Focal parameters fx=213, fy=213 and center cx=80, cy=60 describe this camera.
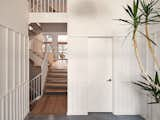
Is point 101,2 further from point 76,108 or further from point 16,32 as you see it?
point 76,108

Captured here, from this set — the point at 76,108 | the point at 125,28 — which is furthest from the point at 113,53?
the point at 76,108

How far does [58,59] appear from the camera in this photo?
1434 cm

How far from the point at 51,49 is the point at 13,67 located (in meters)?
10.5

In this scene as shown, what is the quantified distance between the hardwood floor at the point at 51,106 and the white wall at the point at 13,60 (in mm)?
748

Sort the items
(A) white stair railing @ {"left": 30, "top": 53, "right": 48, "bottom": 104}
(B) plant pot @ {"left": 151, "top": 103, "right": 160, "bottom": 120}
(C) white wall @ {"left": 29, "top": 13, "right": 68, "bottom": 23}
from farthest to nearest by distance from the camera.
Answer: (A) white stair railing @ {"left": 30, "top": 53, "right": 48, "bottom": 104} → (C) white wall @ {"left": 29, "top": 13, "right": 68, "bottom": 23} → (B) plant pot @ {"left": 151, "top": 103, "right": 160, "bottom": 120}

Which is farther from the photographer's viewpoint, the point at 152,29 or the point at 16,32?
the point at 152,29

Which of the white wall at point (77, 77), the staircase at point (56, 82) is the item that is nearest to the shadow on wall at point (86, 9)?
the white wall at point (77, 77)

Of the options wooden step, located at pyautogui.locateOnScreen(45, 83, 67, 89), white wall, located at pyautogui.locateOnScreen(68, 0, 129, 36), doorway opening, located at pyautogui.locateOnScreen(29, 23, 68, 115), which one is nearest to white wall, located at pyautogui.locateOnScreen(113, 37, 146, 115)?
white wall, located at pyautogui.locateOnScreen(68, 0, 129, 36)

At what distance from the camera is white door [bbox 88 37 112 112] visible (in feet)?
19.6

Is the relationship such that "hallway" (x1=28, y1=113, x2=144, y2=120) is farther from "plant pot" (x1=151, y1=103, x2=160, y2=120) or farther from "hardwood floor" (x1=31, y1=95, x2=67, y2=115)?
"plant pot" (x1=151, y1=103, x2=160, y2=120)

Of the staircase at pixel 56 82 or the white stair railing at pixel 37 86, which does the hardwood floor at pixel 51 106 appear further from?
the staircase at pixel 56 82

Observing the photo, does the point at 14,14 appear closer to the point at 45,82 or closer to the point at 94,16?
the point at 94,16

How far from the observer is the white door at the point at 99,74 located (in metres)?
5.98

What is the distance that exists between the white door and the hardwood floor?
3.19ft
